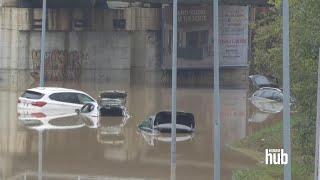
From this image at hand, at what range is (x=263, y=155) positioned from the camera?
20.0 meters

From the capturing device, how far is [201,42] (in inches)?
2414

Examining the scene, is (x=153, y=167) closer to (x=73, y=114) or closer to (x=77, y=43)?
(x=73, y=114)

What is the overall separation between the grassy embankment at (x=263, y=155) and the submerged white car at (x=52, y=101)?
12.3 m

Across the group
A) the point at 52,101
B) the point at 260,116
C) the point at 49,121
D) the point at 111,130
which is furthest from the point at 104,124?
the point at 260,116

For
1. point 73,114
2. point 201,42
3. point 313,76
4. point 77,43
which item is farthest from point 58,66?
point 313,76

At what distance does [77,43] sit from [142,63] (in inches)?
240

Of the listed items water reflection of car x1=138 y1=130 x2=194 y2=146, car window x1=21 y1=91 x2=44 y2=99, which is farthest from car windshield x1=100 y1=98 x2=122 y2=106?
water reflection of car x1=138 y1=130 x2=194 y2=146

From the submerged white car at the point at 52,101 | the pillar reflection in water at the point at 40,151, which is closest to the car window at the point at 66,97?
the submerged white car at the point at 52,101

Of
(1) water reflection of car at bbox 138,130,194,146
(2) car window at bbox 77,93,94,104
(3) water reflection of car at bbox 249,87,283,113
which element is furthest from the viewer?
(3) water reflection of car at bbox 249,87,283,113

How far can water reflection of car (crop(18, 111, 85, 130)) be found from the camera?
87.5 ft

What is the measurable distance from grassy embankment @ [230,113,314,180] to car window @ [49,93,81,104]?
41.3 feet

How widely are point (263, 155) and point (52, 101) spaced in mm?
15788

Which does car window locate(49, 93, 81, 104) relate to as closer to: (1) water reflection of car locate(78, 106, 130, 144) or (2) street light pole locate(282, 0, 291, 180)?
(1) water reflection of car locate(78, 106, 130, 144)

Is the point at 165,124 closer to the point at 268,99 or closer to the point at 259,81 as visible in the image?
the point at 268,99
